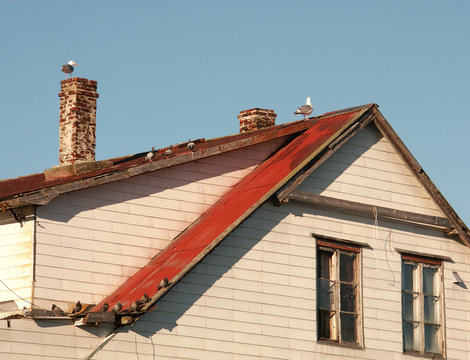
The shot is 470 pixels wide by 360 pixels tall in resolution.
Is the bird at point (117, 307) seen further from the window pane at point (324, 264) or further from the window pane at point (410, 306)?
the window pane at point (410, 306)

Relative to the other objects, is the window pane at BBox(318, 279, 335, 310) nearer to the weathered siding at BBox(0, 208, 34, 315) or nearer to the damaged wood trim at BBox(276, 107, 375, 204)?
the damaged wood trim at BBox(276, 107, 375, 204)

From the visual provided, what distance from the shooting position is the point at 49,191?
20.2m

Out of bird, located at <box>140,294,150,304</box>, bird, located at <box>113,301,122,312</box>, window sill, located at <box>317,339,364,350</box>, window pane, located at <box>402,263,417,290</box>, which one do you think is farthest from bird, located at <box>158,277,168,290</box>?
window pane, located at <box>402,263,417,290</box>

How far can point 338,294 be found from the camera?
21.8 m

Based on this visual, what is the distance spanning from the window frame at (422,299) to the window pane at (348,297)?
1220 millimetres

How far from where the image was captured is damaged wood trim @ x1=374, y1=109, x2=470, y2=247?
76.3ft

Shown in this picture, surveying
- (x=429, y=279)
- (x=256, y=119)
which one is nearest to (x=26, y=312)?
(x=429, y=279)

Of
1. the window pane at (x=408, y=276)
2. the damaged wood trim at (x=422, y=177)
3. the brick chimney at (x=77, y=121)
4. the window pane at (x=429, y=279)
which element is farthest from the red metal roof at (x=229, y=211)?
the window pane at (x=429, y=279)

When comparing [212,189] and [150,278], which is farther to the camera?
[212,189]

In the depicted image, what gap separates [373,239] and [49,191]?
678 cm

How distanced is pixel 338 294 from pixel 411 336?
206 cm

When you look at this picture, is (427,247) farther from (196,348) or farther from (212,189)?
(196,348)

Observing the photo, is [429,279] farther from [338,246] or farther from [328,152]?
[328,152]

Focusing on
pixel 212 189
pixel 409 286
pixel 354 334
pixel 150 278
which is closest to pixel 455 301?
pixel 409 286
